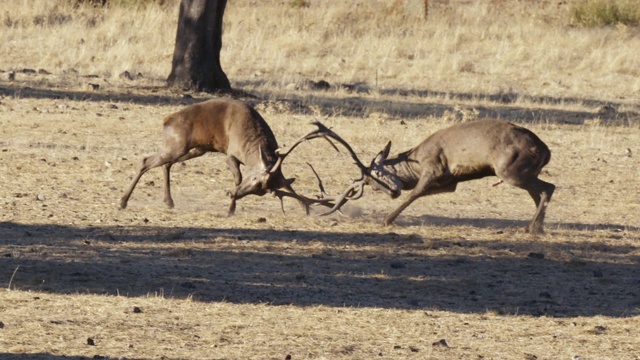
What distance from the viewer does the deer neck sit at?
41.2 feet

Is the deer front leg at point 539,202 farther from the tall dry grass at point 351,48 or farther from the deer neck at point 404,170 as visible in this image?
the tall dry grass at point 351,48

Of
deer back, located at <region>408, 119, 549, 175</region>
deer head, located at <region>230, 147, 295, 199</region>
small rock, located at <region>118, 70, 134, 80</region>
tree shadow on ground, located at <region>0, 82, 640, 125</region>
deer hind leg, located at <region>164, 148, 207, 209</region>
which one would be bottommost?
small rock, located at <region>118, 70, 134, 80</region>

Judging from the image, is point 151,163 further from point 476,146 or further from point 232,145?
point 476,146

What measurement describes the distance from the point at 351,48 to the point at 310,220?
46.1 ft

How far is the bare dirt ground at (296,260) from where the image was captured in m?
8.31

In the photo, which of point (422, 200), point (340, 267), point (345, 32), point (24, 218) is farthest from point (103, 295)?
point (345, 32)

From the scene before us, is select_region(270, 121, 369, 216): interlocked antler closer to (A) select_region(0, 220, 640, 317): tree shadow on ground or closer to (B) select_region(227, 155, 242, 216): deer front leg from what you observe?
(A) select_region(0, 220, 640, 317): tree shadow on ground

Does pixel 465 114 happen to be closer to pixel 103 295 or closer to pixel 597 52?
pixel 597 52

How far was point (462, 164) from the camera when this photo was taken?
12359 mm

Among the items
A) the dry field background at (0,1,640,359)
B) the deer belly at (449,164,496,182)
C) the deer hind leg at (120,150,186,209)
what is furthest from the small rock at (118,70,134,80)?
the deer belly at (449,164,496,182)

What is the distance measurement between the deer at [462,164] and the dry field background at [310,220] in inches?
15.1

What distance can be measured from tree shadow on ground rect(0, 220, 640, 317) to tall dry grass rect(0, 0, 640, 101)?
36.4 feet

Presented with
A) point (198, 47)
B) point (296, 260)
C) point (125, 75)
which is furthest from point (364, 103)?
point (296, 260)

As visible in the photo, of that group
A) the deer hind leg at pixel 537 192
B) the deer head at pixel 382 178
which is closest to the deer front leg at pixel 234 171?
the deer head at pixel 382 178
